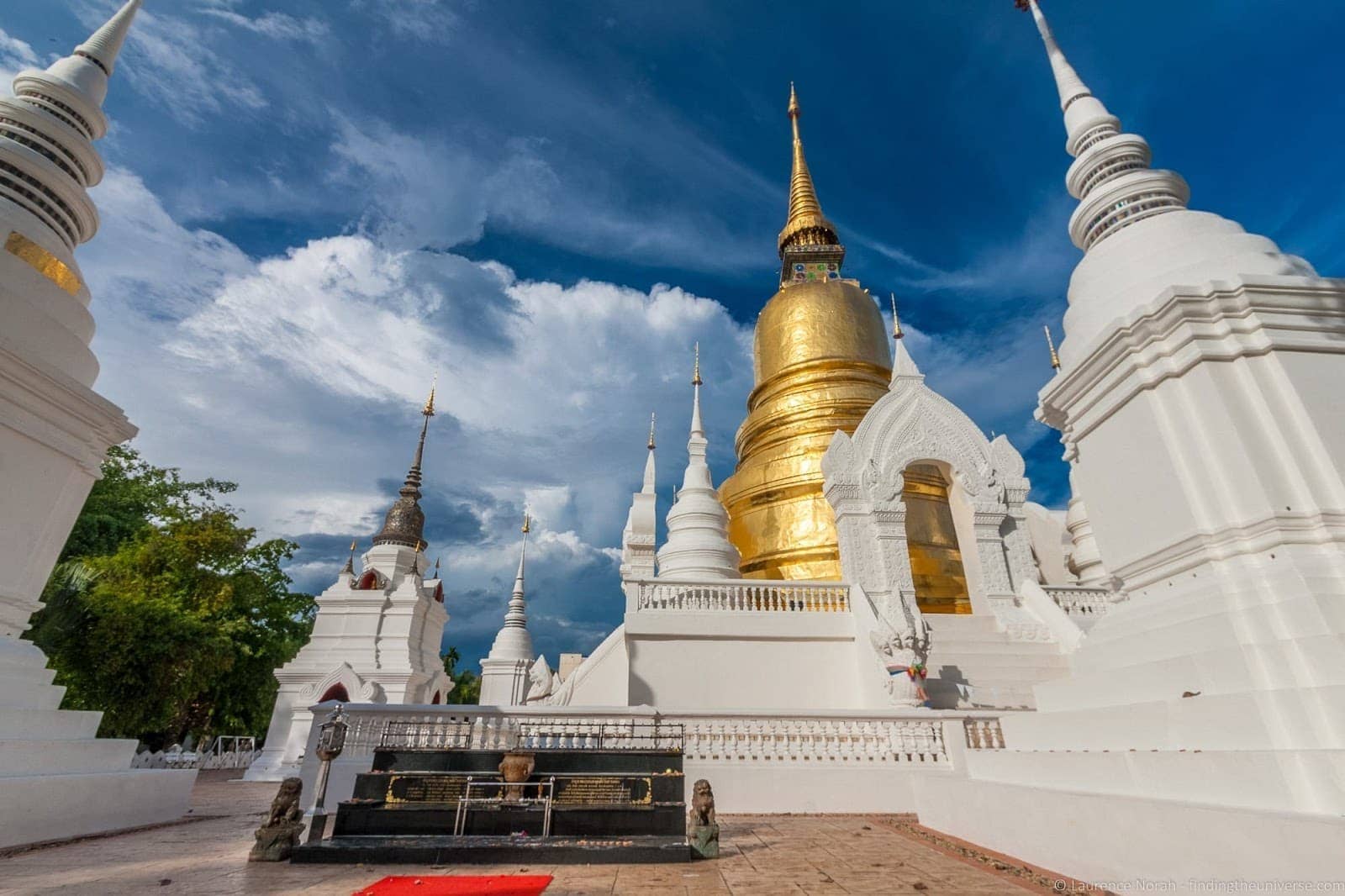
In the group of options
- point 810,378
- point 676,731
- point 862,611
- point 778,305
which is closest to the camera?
point 676,731

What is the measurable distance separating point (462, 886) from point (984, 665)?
903 centimetres

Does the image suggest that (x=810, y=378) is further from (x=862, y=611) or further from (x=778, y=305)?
(x=862, y=611)

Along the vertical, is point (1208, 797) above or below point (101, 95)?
below

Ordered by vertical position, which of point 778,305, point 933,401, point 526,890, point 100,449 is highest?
point 778,305

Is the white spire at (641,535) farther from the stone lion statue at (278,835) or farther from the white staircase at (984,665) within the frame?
the stone lion statue at (278,835)

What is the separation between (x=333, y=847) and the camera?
4762mm

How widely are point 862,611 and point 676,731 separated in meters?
4.67

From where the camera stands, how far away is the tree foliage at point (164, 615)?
44.9ft

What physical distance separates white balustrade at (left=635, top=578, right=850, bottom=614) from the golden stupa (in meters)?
3.02

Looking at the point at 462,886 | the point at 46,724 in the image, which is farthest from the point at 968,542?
the point at 46,724

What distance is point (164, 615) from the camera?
14.6 metres

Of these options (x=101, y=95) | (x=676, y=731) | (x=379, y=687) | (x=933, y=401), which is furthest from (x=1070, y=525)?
(x=101, y=95)

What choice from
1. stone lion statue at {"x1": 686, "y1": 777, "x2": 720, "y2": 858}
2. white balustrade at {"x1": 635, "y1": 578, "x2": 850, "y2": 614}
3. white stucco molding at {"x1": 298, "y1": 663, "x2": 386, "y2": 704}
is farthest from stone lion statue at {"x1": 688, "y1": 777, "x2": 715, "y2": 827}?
white stucco molding at {"x1": 298, "y1": 663, "x2": 386, "y2": 704}

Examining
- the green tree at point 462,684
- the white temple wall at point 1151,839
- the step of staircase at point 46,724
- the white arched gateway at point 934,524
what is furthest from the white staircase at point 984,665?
the green tree at point 462,684
